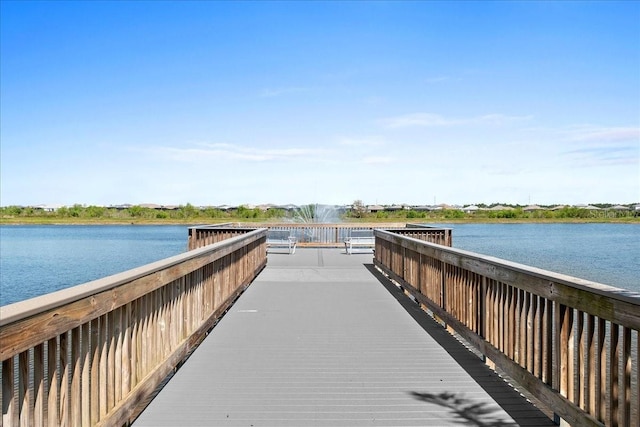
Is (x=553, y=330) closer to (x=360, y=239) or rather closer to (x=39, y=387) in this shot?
(x=39, y=387)

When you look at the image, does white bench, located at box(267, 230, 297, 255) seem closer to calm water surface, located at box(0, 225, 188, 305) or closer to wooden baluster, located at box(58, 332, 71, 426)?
calm water surface, located at box(0, 225, 188, 305)

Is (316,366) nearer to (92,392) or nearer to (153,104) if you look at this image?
(92,392)

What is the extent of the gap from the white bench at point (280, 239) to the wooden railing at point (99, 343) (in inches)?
420

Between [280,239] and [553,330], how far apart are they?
1304 cm

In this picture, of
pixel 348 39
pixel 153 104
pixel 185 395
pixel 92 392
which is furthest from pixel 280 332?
pixel 153 104

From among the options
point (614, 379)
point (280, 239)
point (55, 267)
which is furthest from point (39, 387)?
point (55, 267)

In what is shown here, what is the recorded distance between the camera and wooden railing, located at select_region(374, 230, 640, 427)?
8.14 ft

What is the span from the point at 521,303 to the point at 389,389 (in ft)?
3.57

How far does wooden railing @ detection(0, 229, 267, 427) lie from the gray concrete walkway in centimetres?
26

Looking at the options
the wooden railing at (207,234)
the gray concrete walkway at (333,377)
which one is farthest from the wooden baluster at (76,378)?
the wooden railing at (207,234)

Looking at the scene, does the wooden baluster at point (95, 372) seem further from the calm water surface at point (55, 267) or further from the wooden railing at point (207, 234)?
the calm water surface at point (55, 267)

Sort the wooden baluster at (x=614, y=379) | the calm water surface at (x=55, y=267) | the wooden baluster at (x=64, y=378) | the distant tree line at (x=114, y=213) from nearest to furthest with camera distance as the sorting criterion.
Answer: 1. the wooden baluster at (x=64, y=378)
2. the wooden baluster at (x=614, y=379)
3. the calm water surface at (x=55, y=267)
4. the distant tree line at (x=114, y=213)

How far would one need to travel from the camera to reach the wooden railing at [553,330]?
97.7 inches

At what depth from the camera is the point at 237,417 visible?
10.5 ft
